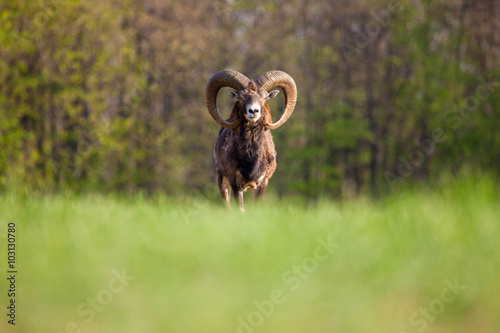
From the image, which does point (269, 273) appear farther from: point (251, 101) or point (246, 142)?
point (246, 142)

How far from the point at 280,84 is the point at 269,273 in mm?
6425

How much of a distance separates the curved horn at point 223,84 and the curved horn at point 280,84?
0.28 metres

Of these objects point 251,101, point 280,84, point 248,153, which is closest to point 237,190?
point 248,153

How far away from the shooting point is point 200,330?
3.32m

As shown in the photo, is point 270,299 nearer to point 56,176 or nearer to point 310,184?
point 56,176

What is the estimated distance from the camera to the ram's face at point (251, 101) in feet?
26.7

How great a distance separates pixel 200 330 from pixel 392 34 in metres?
23.2

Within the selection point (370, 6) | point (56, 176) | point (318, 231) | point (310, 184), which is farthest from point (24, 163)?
point (318, 231)

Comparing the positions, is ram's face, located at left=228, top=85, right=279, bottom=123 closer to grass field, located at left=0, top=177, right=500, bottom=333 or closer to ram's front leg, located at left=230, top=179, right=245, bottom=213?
ram's front leg, located at left=230, top=179, right=245, bottom=213

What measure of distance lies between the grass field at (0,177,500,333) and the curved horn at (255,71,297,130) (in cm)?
483

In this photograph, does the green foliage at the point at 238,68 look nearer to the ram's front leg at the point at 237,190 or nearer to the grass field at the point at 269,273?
the ram's front leg at the point at 237,190

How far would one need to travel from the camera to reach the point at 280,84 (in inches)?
386

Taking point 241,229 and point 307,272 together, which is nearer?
point 307,272

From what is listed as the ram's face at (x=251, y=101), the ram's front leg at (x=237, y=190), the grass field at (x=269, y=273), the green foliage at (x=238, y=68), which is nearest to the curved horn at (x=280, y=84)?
the ram's face at (x=251, y=101)
